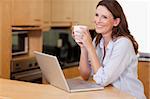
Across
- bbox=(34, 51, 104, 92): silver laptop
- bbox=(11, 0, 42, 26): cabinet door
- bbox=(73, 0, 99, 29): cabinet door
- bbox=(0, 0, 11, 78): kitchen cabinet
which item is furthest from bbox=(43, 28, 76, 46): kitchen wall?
bbox=(34, 51, 104, 92): silver laptop

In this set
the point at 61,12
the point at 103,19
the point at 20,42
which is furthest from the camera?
the point at 61,12

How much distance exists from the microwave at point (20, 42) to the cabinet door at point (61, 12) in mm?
535

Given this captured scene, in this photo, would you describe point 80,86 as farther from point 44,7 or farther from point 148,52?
point 148,52

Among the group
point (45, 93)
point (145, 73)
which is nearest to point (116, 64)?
point (45, 93)

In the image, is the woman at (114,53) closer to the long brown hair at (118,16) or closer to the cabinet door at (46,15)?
the long brown hair at (118,16)

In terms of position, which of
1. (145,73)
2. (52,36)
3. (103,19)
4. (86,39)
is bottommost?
(145,73)

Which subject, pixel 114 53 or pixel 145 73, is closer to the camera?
pixel 114 53

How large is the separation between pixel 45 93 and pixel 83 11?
303 cm

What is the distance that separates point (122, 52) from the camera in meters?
1.86

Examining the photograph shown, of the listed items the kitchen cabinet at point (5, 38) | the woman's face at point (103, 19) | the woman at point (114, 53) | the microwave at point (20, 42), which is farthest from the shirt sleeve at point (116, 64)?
the microwave at point (20, 42)

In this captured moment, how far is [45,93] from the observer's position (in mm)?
1619

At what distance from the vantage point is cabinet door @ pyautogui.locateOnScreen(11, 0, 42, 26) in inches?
124

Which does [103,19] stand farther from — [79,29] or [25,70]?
[25,70]

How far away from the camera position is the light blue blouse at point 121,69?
1.81 meters
